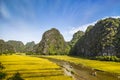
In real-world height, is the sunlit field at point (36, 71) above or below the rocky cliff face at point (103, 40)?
below

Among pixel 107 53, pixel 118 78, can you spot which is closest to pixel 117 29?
pixel 107 53

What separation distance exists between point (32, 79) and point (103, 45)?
119 meters

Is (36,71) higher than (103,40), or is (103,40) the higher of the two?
(103,40)

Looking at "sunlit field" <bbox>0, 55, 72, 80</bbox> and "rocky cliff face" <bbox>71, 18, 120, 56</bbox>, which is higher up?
"rocky cliff face" <bbox>71, 18, 120, 56</bbox>

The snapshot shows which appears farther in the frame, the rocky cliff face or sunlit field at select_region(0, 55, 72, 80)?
the rocky cliff face

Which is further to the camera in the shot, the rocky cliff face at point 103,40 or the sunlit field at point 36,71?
the rocky cliff face at point 103,40

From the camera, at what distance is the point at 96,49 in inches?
6521

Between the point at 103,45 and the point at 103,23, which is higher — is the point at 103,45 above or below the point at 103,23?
below

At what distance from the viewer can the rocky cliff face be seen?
470 feet

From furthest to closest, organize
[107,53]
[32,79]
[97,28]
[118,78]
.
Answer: [97,28]
[107,53]
[118,78]
[32,79]

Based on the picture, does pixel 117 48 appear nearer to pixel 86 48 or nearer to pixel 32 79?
pixel 86 48

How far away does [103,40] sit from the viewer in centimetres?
15712

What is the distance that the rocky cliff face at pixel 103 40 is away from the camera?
470 feet

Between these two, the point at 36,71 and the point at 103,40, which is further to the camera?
the point at 103,40
